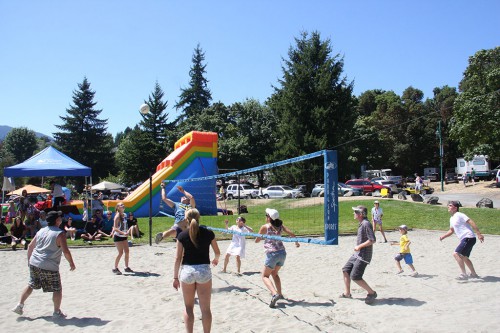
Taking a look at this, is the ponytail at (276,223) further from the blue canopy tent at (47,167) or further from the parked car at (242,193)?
the parked car at (242,193)

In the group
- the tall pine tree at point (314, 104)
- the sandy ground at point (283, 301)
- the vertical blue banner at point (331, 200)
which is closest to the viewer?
the sandy ground at point (283, 301)

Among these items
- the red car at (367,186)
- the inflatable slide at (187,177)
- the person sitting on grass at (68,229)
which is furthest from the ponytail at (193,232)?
the red car at (367,186)

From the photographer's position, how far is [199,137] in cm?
2209

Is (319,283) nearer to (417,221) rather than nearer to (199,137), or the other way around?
(417,221)

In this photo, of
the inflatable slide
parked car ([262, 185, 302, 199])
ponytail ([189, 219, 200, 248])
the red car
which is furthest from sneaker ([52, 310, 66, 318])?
the red car

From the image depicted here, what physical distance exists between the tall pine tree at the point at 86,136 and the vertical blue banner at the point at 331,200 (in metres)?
48.0

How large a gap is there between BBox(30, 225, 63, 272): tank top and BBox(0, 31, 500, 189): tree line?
2621cm

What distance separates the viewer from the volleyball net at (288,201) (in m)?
5.95

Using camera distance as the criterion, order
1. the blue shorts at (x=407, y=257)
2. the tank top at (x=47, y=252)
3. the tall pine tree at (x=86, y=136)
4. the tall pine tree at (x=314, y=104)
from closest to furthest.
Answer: the tank top at (x=47, y=252), the blue shorts at (x=407, y=257), the tall pine tree at (x=314, y=104), the tall pine tree at (x=86, y=136)

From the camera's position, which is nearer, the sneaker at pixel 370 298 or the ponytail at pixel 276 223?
the sneaker at pixel 370 298

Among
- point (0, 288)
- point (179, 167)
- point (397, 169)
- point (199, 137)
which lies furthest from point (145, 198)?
point (397, 169)

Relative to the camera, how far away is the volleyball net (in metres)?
5.95

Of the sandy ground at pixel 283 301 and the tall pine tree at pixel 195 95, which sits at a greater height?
the tall pine tree at pixel 195 95

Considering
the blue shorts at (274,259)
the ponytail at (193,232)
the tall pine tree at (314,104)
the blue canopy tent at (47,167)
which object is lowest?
the blue shorts at (274,259)
